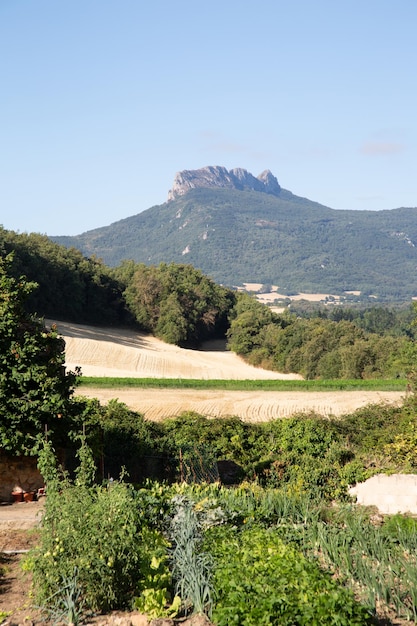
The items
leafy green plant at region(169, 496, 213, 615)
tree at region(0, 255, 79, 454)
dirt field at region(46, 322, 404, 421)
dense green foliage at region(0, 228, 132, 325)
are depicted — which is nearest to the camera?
leafy green plant at region(169, 496, 213, 615)

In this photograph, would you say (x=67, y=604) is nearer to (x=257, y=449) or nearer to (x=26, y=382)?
(x=26, y=382)

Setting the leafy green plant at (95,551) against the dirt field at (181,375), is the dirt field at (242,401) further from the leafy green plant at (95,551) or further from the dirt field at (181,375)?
the leafy green plant at (95,551)

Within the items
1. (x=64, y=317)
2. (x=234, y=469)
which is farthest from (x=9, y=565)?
(x=64, y=317)

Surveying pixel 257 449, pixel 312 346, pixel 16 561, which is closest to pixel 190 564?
pixel 16 561

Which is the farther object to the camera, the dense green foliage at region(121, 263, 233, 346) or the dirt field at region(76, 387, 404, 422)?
the dense green foliage at region(121, 263, 233, 346)

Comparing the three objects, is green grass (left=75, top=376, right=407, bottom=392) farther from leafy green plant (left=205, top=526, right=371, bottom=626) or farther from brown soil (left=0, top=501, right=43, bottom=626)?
leafy green plant (left=205, top=526, right=371, bottom=626)

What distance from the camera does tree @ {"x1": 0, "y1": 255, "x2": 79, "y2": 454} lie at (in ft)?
53.2

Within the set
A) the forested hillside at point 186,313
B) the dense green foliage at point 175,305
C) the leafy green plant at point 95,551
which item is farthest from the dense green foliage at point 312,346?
the leafy green plant at point 95,551

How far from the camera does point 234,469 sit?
21.2 metres

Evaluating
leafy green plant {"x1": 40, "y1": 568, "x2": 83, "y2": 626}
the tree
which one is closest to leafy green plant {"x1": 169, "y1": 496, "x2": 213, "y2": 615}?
leafy green plant {"x1": 40, "y1": 568, "x2": 83, "y2": 626}

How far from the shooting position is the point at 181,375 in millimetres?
56688

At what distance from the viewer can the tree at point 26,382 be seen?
1622 cm

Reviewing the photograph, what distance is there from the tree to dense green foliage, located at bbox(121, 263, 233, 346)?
2160 inches

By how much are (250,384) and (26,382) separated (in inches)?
1161
